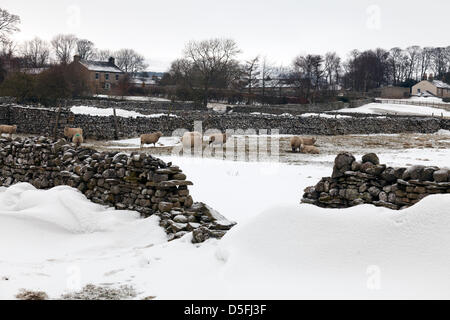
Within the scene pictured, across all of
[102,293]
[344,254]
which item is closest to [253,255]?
[344,254]

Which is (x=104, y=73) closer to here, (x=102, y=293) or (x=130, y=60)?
(x=130, y=60)

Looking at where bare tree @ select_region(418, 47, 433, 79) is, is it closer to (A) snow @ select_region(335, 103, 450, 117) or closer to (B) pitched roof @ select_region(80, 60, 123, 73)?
(A) snow @ select_region(335, 103, 450, 117)

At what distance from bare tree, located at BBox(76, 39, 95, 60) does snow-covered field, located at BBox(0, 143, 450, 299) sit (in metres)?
105

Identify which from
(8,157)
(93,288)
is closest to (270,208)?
(93,288)

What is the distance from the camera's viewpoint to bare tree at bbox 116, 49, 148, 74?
4766 inches

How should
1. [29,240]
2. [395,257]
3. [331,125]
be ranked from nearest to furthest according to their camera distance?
1. [395,257]
2. [29,240]
3. [331,125]

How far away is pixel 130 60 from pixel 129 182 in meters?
119

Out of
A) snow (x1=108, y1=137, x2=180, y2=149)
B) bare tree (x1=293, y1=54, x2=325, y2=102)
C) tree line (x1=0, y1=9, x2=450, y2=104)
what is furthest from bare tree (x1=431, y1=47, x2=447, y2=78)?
snow (x1=108, y1=137, x2=180, y2=149)

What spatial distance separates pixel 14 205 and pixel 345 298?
22.9ft

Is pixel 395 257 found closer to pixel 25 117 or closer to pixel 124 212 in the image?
pixel 124 212

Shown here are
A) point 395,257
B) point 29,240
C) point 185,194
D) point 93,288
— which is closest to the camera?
point 395,257

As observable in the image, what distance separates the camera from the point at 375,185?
795cm

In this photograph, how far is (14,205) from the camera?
368 inches

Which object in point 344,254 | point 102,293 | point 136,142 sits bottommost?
point 102,293
